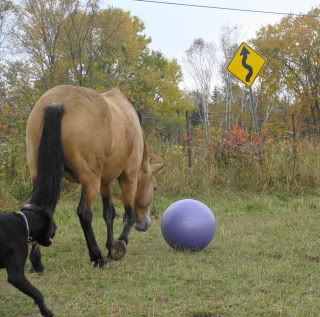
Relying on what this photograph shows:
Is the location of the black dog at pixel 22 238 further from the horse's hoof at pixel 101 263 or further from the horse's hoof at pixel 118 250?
the horse's hoof at pixel 118 250

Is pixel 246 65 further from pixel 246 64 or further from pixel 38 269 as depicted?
pixel 38 269

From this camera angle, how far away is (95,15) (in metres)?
29.7

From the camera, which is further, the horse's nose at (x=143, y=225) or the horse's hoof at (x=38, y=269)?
the horse's nose at (x=143, y=225)

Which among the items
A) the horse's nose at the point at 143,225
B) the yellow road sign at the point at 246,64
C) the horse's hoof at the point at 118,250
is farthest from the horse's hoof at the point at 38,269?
the yellow road sign at the point at 246,64

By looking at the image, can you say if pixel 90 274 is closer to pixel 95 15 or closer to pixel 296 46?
pixel 95 15

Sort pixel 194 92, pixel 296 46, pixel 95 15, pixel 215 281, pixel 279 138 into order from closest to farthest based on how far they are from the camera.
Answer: pixel 215 281 < pixel 279 138 < pixel 95 15 < pixel 296 46 < pixel 194 92

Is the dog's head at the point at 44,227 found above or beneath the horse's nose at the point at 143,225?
above

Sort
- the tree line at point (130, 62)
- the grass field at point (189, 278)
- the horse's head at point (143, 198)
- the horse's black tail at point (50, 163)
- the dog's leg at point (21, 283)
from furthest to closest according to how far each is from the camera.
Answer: the tree line at point (130, 62), the horse's head at point (143, 198), the horse's black tail at point (50, 163), the grass field at point (189, 278), the dog's leg at point (21, 283)

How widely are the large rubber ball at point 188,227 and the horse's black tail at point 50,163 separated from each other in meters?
1.82

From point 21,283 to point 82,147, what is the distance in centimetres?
187

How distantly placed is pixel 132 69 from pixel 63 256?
3507 cm

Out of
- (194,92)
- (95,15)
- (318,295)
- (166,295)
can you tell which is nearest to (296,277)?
(318,295)

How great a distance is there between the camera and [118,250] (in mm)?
6152

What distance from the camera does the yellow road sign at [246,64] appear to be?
13055 millimetres
